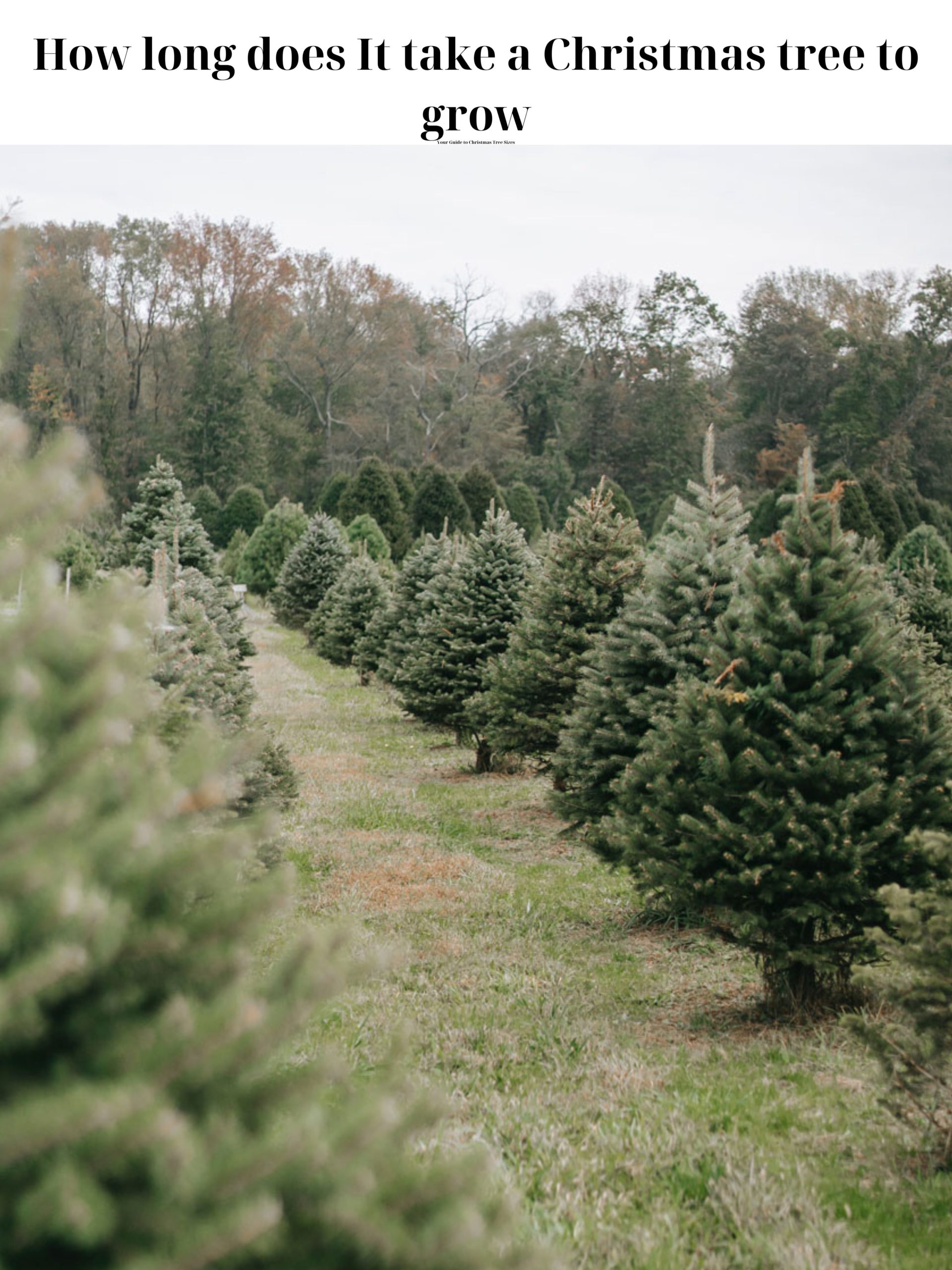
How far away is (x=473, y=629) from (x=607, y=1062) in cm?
Result: 994

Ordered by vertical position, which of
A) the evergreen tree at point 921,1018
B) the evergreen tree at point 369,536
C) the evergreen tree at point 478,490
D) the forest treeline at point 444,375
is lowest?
the evergreen tree at point 921,1018

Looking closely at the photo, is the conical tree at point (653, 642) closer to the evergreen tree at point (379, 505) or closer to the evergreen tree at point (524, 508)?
the evergreen tree at point (379, 505)

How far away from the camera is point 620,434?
2296 inches

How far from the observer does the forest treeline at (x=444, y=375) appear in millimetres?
49219

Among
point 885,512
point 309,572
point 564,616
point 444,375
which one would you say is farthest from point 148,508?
point 444,375

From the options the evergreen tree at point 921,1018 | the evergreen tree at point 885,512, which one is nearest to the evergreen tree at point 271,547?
the evergreen tree at point 885,512

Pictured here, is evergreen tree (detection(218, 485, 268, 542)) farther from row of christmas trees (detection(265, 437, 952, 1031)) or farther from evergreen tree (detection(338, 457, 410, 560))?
row of christmas trees (detection(265, 437, 952, 1031))

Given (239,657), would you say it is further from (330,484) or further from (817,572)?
(330,484)

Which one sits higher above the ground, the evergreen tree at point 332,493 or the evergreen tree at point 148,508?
the evergreen tree at point 332,493

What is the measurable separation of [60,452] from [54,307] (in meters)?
49.8

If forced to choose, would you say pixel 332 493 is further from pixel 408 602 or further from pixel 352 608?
pixel 408 602

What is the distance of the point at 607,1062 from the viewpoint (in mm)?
5402

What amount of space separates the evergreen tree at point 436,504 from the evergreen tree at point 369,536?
4.37 metres

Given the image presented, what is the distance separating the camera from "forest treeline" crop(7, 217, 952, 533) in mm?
49219
